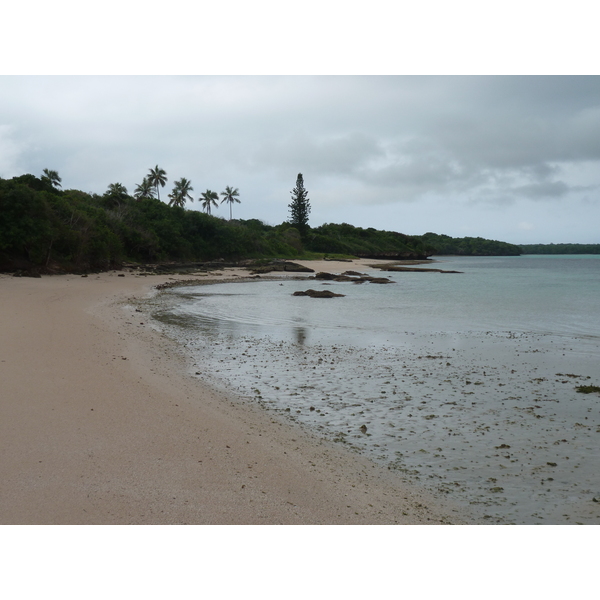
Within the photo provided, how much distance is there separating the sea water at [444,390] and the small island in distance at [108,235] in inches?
711

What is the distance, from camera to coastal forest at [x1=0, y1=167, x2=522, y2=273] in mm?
32250

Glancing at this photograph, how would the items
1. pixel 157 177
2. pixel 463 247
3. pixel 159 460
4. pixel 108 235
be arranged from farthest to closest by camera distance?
1. pixel 463 247
2. pixel 157 177
3. pixel 108 235
4. pixel 159 460

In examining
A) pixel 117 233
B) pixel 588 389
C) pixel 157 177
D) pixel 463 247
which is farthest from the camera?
pixel 463 247

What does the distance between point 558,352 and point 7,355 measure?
12548 millimetres

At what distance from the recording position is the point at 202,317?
18.4 meters

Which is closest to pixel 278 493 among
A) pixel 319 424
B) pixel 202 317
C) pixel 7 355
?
pixel 319 424

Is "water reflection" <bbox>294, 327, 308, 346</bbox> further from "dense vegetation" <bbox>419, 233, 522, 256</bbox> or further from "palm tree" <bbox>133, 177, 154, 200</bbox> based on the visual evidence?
"dense vegetation" <bbox>419, 233, 522, 256</bbox>

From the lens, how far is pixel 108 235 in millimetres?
41219

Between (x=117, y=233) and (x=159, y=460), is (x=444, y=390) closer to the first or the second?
(x=159, y=460)

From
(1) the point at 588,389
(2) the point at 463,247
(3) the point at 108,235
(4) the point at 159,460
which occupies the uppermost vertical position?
(2) the point at 463,247

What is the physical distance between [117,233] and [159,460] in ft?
150

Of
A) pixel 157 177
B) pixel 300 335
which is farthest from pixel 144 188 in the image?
pixel 300 335

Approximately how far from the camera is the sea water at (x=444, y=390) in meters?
5.37

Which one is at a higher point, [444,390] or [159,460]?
[159,460]
